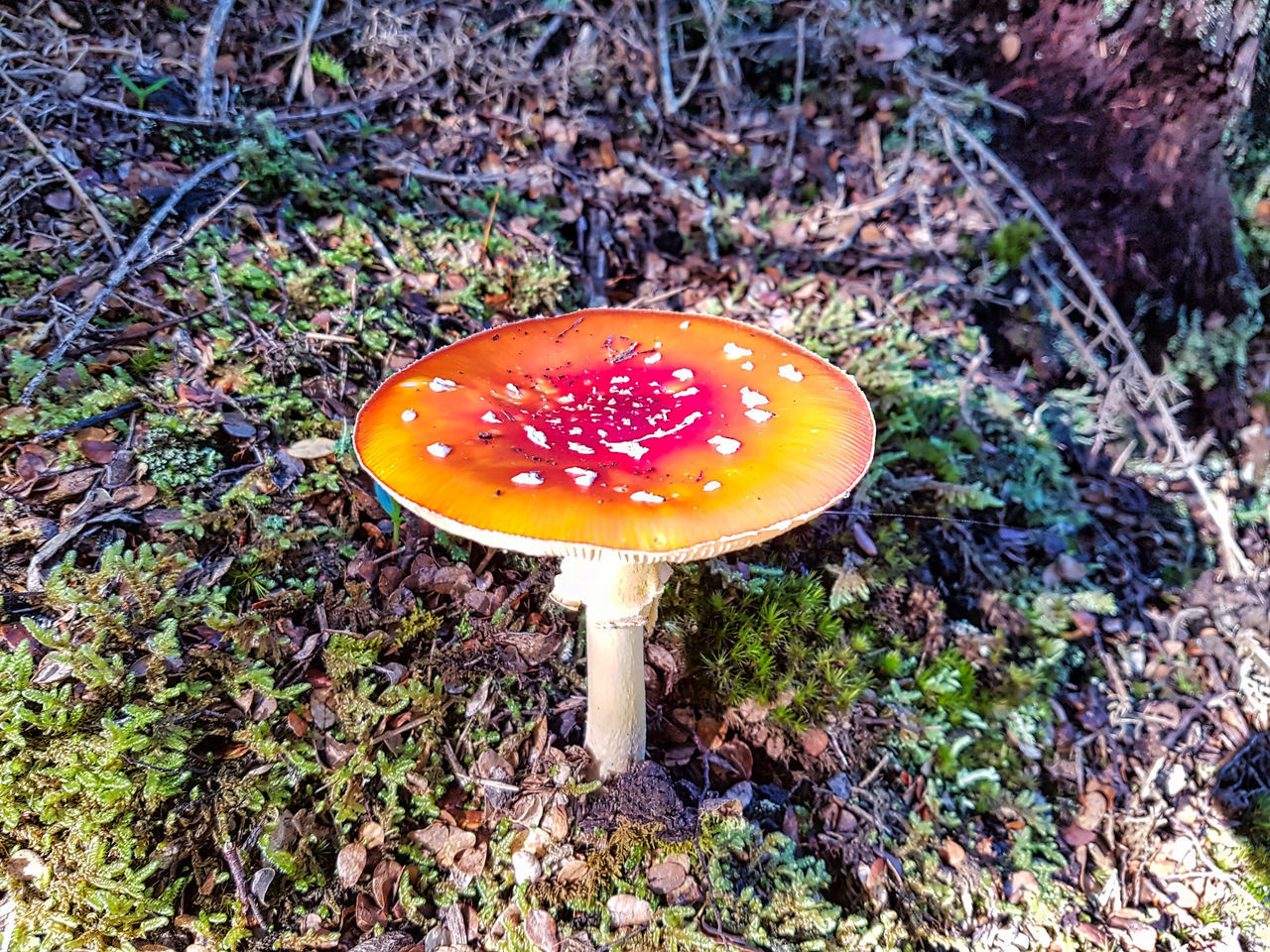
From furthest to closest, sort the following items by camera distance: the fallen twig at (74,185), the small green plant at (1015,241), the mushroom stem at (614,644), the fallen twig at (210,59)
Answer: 1. the small green plant at (1015,241)
2. the fallen twig at (210,59)
3. the fallen twig at (74,185)
4. the mushroom stem at (614,644)

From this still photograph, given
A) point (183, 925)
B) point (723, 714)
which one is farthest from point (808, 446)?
point (183, 925)

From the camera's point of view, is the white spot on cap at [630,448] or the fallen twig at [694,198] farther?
the fallen twig at [694,198]

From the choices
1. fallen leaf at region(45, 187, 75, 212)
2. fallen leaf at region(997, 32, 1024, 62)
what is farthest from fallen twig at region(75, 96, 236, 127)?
fallen leaf at region(997, 32, 1024, 62)

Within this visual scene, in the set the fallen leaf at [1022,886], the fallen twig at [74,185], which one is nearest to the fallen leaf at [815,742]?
the fallen leaf at [1022,886]

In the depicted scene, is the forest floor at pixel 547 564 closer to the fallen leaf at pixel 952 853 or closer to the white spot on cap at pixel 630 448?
the fallen leaf at pixel 952 853

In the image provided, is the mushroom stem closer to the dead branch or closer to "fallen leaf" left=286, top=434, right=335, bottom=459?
"fallen leaf" left=286, top=434, right=335, bottom=459

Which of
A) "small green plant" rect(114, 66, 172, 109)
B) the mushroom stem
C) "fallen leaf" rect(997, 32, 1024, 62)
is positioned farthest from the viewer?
"fallen leaf" rect(997, 32, 1024, 62)
